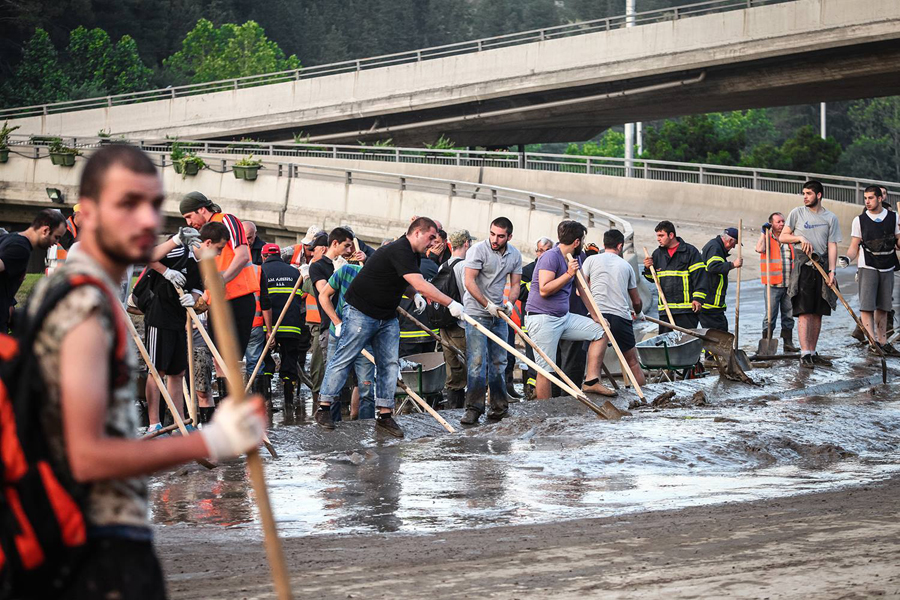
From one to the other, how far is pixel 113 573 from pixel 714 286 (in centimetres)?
1361

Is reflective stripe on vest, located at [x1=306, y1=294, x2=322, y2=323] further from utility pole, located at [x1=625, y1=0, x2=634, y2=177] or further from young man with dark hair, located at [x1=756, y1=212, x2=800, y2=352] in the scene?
utility pole, located at [x1=625, y1=0, x2=634, y2=177]

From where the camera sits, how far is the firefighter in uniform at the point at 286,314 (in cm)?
1488

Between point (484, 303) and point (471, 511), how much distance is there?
174 inches

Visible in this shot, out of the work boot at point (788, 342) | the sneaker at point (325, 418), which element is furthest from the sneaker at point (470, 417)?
the work boot at point (788, 342)

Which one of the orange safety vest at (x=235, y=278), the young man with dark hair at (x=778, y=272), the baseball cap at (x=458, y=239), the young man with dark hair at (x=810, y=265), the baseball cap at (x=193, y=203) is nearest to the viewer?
the baseball cap at (x=193, y=203)

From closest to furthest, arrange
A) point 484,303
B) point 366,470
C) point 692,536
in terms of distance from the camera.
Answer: point 692,536
point 366,470
point 484,303

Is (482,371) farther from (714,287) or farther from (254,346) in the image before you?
(714,287)

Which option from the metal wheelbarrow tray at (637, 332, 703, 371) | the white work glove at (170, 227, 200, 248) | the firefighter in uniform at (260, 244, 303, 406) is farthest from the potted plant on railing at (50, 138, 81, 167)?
the white work glove at (170, 227, 200, 248)

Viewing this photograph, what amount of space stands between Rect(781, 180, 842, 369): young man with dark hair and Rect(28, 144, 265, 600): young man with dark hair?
41.3ft

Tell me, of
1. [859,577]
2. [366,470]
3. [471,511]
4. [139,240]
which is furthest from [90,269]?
[366,470]

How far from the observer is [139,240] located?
307 cm

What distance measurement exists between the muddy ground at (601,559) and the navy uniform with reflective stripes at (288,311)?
776 cm

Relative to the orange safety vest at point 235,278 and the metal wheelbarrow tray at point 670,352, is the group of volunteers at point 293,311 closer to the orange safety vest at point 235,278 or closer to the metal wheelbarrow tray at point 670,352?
the orange safety vest at point 235,278

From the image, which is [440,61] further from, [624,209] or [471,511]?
[471,511]
